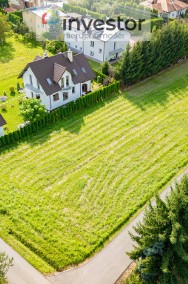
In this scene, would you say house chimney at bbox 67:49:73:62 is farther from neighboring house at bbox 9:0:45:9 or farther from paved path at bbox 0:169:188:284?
neighboring house at bbox 9:0:45:9

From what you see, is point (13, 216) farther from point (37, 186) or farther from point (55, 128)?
point (55, 128)

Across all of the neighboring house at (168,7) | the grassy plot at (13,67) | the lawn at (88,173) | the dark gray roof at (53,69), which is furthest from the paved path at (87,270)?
the neighboring house at (168,7)

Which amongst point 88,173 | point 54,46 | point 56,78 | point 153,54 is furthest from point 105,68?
point 88,173

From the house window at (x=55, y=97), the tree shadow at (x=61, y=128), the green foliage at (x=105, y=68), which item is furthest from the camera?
the green foliage at (x=105, y=68)

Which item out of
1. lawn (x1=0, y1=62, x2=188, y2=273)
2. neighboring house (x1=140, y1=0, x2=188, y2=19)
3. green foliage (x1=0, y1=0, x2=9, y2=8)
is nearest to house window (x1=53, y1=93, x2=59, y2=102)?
lawn (x1=0, y1=62, x2=188, y2=273)

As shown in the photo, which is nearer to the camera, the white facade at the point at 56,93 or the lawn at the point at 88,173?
the lawn at the point at 88,173

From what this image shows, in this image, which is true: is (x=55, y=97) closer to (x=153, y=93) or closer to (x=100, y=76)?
(x=100, y=76)

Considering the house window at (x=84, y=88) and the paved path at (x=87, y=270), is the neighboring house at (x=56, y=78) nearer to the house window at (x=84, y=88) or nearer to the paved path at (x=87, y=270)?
the house window at (x=84, y=88)
